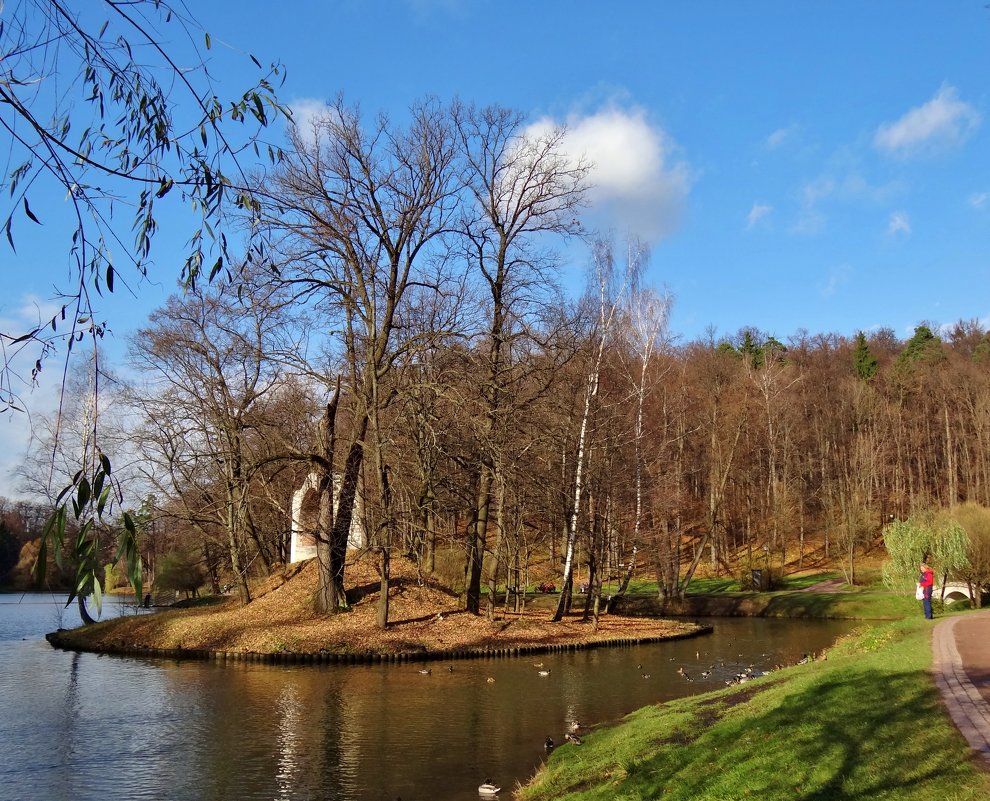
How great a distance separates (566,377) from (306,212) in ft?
34.4

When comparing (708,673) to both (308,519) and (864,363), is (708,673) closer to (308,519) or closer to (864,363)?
(308,519)

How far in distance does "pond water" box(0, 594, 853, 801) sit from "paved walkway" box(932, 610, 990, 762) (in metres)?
5.25

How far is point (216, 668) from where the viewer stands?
20859 millimetres

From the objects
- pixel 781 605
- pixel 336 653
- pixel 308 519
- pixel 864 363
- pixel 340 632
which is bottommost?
pixel 781 605

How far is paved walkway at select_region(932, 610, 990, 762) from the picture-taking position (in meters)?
7.80

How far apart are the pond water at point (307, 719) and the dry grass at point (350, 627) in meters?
1.27

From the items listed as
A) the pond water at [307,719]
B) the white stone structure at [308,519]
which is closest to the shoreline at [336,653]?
the pond water at [307,719]

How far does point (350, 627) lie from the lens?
2372 cm

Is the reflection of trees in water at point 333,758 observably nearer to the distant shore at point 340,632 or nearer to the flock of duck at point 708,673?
the flock of duck at point 708,673

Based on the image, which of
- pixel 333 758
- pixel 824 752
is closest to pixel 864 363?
pixel 333 758

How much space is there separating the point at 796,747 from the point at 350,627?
57.6 feet

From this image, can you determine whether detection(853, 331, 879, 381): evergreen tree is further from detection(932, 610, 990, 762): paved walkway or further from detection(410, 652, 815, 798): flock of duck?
detection(932, 610, 990, 762): paved walkway

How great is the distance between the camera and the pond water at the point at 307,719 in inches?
429

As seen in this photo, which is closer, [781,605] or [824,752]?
[824,752]
